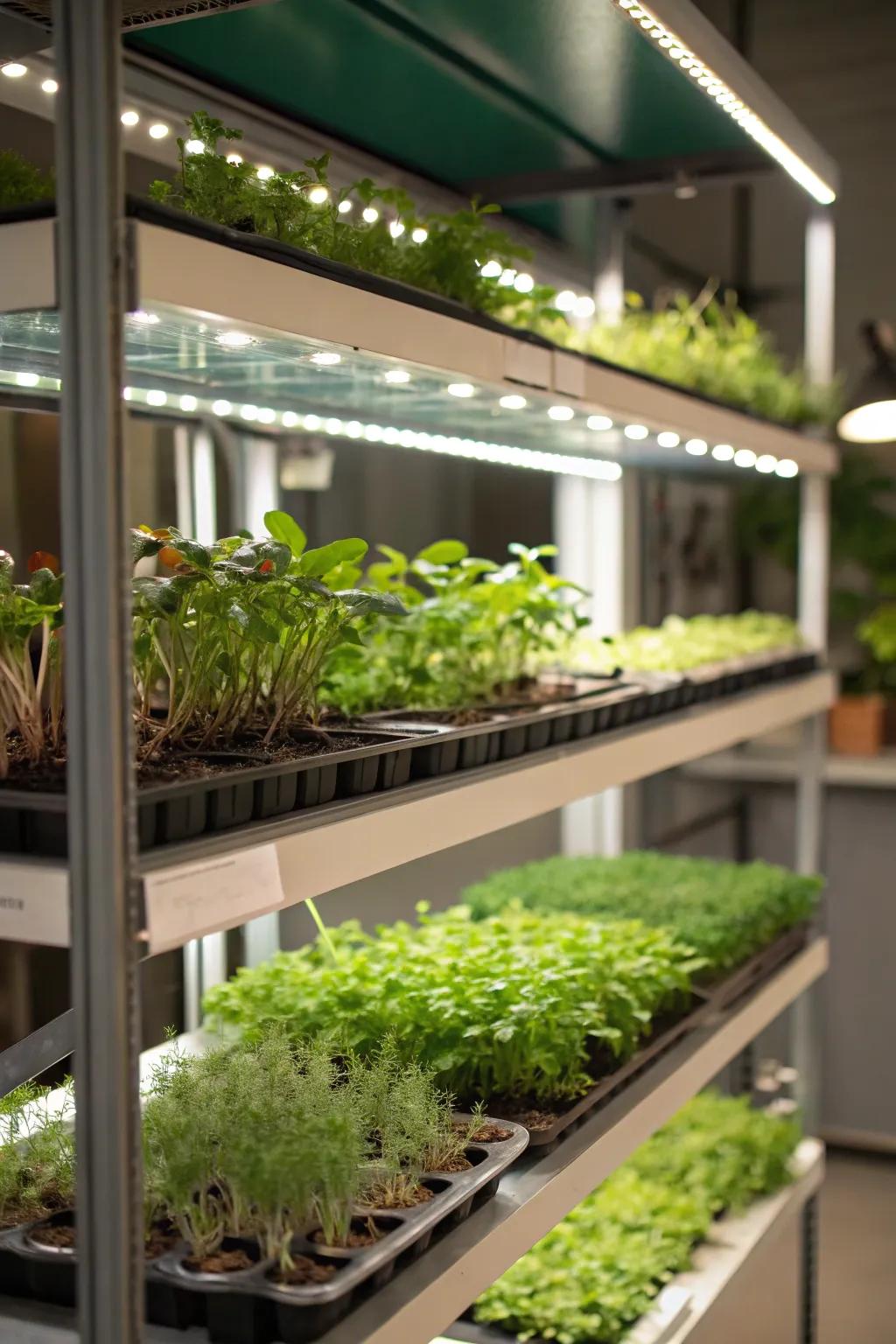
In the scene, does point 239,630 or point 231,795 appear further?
point 239,630

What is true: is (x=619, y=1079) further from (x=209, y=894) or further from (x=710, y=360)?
(x=710, y=360)

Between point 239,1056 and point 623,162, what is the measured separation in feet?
7.73

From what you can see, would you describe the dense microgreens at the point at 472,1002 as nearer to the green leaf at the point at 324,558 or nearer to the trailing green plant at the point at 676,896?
the trailing green plant at the point at 676,896

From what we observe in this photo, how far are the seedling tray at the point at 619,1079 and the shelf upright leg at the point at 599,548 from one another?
110cm

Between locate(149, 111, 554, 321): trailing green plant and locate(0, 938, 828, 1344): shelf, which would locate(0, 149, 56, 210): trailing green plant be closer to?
locate(149, 111, 554, 321): trailing green plant

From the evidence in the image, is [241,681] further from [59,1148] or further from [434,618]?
[59,1148]

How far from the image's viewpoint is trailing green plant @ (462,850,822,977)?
9.49 ft

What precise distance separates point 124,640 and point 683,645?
2022mm

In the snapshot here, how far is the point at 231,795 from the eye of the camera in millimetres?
1396

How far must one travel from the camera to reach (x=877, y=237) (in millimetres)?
5219

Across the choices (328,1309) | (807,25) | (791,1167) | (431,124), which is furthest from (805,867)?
(807,25)

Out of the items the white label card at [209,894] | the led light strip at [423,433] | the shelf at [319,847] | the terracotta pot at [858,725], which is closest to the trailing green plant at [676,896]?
the shelf at [319,847]

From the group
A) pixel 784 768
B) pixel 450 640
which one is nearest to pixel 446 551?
pixel 450 640

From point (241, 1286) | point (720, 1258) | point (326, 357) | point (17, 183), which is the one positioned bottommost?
point (720, 1258)
